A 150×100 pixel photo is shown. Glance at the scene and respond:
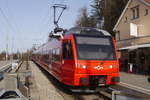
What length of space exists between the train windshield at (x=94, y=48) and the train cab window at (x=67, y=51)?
360mm

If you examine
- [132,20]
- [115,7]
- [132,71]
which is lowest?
[132,71]

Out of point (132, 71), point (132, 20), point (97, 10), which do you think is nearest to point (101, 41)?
point (132, 71)

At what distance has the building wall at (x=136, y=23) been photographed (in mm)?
27297

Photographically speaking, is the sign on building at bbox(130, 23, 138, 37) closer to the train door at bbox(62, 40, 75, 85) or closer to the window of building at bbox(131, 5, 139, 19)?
the window of building at bbox(131, 5, 139, 19)

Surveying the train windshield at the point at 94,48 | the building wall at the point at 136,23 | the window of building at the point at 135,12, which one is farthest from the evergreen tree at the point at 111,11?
the train windshield at the point at 94,48

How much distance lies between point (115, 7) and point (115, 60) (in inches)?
1586

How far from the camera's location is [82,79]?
398 inches

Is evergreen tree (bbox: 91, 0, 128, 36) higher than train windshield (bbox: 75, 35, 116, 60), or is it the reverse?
evergreen tree (bbox: 91, 0, 128, 36)

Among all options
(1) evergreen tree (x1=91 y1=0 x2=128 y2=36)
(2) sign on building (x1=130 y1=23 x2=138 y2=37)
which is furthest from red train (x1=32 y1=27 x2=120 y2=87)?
(1) evergreen tree (x1=91 y1=0 x2=128 y2=36)

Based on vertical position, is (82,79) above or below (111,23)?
below

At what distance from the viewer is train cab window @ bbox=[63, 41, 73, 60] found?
1074 cm

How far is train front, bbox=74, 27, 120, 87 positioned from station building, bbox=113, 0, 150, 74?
44.9ft

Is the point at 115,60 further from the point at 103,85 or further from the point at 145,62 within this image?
the point at 145,62

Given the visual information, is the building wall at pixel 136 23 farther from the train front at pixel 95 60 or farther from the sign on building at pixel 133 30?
the train front at pixel 95 60
